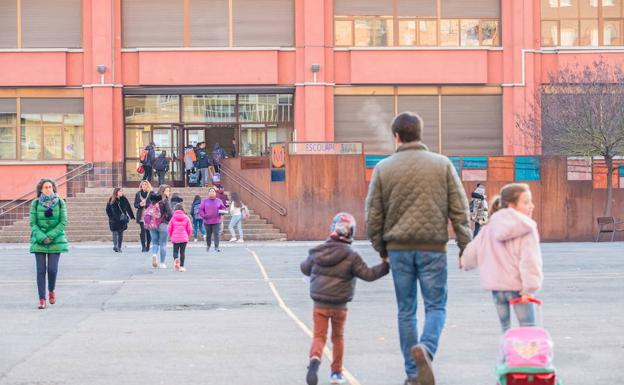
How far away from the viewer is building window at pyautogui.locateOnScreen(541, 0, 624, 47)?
4209 cm

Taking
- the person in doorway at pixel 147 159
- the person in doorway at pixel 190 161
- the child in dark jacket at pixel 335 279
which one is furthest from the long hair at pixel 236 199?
the child in dark jacket at pixel 335 279

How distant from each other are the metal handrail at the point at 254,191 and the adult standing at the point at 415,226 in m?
27.9

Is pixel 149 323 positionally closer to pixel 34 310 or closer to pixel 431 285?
pixel 34 310

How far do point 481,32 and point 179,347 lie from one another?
32162 mm

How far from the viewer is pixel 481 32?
41.9 m

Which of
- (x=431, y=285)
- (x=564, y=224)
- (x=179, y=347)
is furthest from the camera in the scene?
(x=564, y=224)

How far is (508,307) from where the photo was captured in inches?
322

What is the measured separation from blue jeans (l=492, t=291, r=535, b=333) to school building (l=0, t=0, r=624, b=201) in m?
32.3

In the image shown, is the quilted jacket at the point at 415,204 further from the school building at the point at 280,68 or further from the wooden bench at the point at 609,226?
the school building at the point at 280,68

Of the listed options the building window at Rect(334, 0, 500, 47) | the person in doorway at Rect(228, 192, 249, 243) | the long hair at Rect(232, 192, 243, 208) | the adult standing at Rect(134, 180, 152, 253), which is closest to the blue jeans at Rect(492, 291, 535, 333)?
the adult standing at Rect(134, 180, 152, 253)

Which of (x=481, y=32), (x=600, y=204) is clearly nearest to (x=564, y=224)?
(x=600, y=204)

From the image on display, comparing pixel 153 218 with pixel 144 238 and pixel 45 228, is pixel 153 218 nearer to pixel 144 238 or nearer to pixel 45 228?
pixel 144 238

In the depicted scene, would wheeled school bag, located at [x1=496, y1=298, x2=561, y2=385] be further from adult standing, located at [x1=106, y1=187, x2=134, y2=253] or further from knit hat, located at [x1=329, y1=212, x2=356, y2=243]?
adult standing, located at [x1=106, y1=187, x2=134, y2=253]

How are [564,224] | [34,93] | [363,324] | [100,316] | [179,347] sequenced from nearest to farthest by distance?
[179,347] → [363,324] → [100,316] → [564,224] → [34,93]
